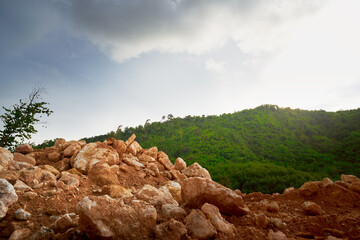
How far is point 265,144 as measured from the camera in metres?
41.9

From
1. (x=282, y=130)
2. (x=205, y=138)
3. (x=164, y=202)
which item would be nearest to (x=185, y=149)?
(x=205, y=138)

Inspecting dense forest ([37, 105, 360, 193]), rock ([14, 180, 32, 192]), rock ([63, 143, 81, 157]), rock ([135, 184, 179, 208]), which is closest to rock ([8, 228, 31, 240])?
rock ([14, 180, 32, 192])

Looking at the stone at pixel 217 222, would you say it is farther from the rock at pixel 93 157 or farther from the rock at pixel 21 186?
the rock at pixel 93 157

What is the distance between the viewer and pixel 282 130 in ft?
155

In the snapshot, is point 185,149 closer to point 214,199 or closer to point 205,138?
point 205,138

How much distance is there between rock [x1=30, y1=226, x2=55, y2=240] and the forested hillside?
23311 mm

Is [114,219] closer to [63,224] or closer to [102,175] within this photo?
[63,224]

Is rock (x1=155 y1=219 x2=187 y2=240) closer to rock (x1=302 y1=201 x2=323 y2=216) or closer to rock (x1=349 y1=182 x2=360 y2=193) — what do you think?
rock (x1=302 y1=201 x2=323 y2=216)

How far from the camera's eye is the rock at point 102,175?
5.21 metres

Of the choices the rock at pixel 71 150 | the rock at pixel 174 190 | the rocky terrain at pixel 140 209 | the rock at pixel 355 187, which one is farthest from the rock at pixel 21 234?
the rock at pixel 355 187

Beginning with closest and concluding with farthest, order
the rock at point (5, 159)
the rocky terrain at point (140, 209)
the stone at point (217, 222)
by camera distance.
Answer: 1. the rocky terrain at point (140, 209)
2. the stone at point (217, 222)
3. the rock at point (5, 159)

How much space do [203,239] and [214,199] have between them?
1.07 metres

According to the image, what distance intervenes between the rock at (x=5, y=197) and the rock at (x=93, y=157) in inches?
95.5

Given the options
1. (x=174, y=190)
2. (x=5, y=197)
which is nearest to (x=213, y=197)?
(x=174, y=190)
